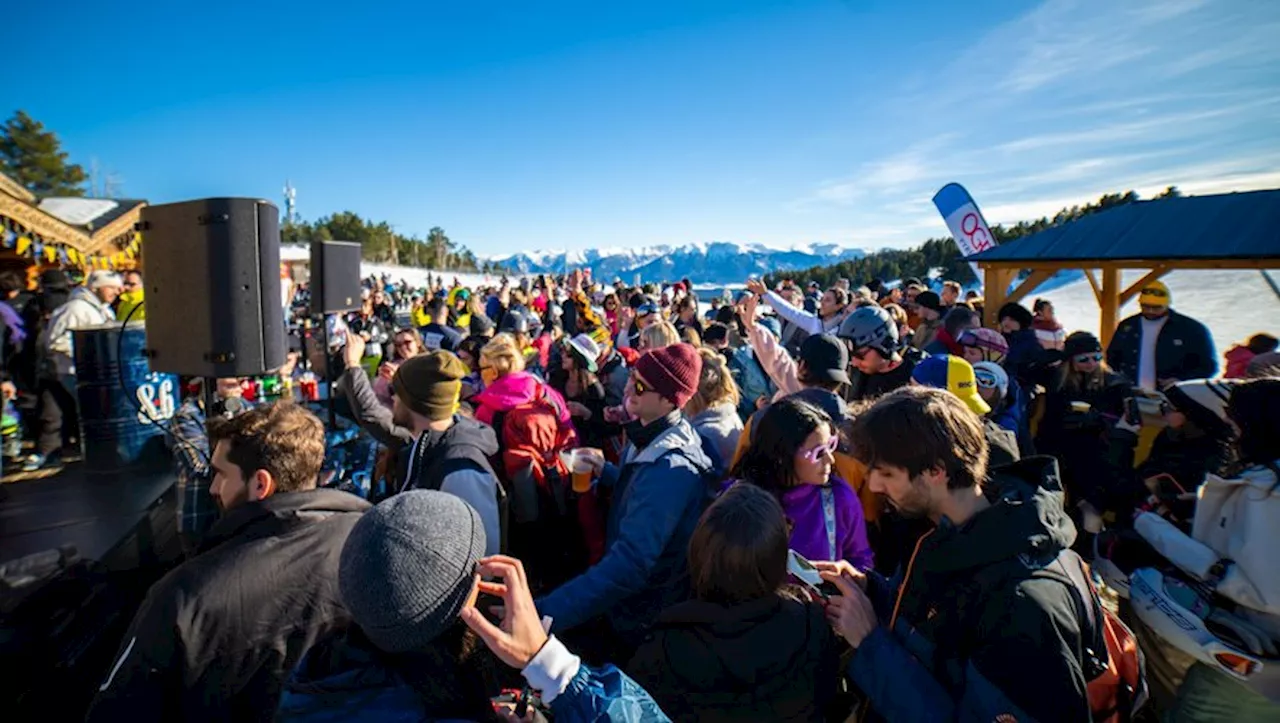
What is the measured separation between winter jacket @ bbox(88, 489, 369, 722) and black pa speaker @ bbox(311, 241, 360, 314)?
378 centimetres

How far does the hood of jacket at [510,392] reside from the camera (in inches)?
150

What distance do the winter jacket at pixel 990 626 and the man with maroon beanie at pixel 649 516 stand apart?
703mm

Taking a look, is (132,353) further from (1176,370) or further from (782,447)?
(1176,370)

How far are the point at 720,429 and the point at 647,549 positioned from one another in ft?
3.36

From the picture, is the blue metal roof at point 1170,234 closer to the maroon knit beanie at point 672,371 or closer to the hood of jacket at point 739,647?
the maroon knit beanie at point 672,371

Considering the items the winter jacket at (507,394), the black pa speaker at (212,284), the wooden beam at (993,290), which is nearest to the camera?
the black pa speaker at (212,284)

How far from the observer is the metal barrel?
5.54 meters

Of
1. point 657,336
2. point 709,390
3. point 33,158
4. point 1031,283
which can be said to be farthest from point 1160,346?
point 33,158

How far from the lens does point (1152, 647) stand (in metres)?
1.99

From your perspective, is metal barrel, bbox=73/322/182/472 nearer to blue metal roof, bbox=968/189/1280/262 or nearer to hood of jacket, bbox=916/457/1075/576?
hood of jacket, bbox=916/457/1075/576

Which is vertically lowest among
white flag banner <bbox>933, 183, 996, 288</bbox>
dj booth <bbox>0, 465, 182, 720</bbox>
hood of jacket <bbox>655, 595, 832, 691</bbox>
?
dj booth <bbox>0, 465, 182, 720</bbox>

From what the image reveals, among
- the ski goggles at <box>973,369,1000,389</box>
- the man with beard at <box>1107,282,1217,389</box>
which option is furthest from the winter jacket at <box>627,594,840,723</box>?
the man with beard at <box>1107,282,1217,389</box>

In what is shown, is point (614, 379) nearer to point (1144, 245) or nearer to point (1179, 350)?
point (1179, 350)

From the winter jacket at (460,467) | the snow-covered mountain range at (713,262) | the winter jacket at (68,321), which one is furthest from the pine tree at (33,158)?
the winter jacket at (460,467)
